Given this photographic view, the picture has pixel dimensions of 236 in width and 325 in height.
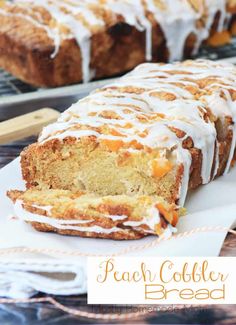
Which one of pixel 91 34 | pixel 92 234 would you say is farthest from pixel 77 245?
pixel 91 34

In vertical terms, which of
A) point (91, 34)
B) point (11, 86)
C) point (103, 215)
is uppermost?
point (103, 215)

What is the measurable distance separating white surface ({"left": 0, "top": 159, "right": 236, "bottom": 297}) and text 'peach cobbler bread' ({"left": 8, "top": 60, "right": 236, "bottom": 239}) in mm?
35

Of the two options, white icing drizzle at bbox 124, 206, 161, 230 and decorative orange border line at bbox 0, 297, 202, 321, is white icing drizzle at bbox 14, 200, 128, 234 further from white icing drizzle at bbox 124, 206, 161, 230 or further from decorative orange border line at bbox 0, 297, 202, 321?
decorative orange border line at bbox 0, 297, 202, 321

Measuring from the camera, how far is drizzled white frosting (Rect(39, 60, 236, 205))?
2.07 m

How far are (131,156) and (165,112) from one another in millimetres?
285

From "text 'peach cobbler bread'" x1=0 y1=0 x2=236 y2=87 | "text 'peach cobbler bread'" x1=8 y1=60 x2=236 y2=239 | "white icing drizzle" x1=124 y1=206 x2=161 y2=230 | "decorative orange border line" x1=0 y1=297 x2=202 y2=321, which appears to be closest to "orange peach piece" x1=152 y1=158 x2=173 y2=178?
"text 'peach cobbler bread'" x1=8 y1=60 x2=236 y2=239

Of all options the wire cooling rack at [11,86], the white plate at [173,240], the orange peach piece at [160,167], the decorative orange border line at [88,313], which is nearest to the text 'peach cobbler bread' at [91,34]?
the wire cooling rack at [11,86]

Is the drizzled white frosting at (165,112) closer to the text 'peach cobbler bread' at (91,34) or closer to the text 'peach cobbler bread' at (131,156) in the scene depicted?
the text 'peach cobbler bread' at (131,156)

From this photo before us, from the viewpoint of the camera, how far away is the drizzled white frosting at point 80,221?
1.88m

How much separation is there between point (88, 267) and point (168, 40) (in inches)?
82.5

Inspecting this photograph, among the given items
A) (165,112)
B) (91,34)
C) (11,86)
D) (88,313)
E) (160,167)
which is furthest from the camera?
(11,86)

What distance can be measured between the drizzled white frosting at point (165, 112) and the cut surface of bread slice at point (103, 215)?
0.20 m

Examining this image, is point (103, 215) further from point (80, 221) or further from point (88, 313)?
point (88, 313)

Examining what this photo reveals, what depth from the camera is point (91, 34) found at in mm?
3334
